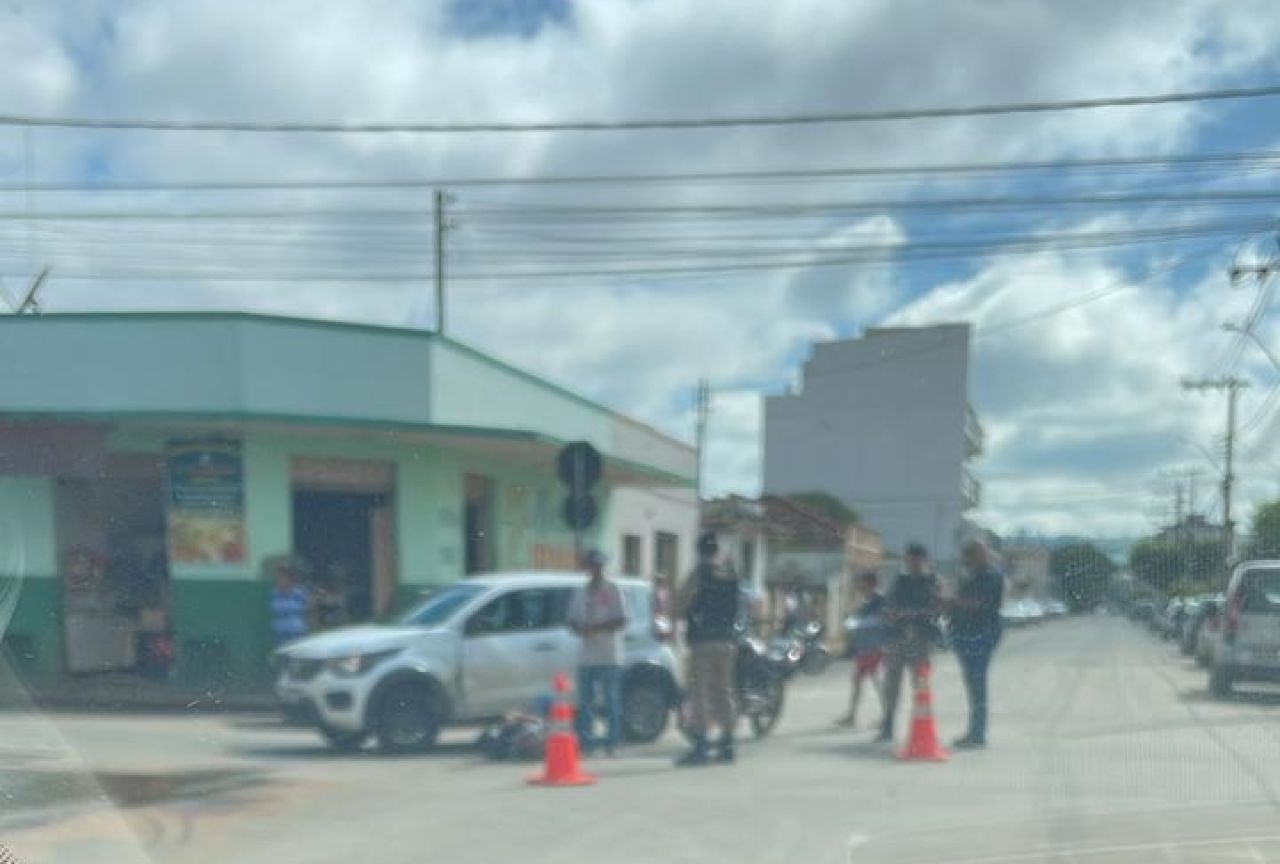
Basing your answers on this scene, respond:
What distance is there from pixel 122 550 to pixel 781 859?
3.99 m

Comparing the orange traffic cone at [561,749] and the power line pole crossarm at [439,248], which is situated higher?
the power line pole crossarm at [439,248]

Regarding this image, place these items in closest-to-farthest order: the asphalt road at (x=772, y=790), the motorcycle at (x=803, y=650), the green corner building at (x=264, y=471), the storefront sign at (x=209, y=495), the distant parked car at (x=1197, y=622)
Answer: the asphalt road at (x=772, y=790) < the green corner building at (x=264, y=471) < the storefront sign at (x=209, y=495) < the distant parked car at (x=1197, y=622) < the motorcycle at (x=803, y=650)

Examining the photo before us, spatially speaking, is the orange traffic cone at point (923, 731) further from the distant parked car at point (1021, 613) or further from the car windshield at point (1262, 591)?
the car windshield at point (1262, 591)

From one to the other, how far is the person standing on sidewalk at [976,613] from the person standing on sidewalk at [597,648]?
1.86m

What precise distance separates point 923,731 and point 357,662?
317 cm

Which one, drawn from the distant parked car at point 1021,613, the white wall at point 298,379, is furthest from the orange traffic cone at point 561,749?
the distant parked car at point 1021,613

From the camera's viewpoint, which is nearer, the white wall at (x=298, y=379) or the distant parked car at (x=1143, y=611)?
the white wall at (x=298, y=379)

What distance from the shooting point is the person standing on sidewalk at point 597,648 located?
761 centimetres

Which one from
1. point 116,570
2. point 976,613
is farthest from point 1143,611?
point 116,570

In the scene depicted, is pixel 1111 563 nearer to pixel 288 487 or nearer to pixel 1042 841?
pixel 1042 841

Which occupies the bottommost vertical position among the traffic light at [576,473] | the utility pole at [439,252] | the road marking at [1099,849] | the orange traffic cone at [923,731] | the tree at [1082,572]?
the road marking at [1099,849]

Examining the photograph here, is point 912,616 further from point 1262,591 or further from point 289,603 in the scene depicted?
point 289,603

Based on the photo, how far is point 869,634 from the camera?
7.43 metres

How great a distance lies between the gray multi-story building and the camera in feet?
23.5
